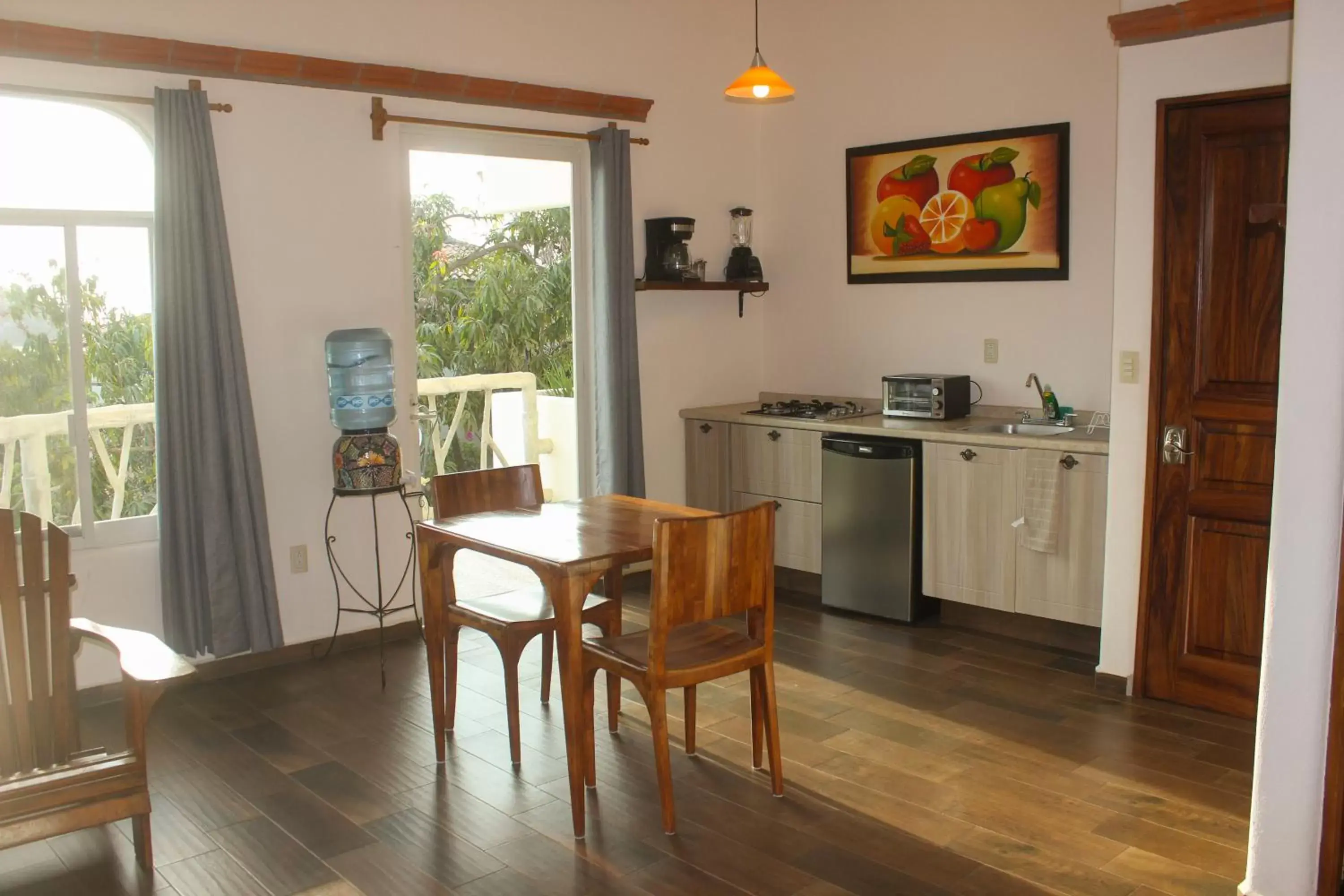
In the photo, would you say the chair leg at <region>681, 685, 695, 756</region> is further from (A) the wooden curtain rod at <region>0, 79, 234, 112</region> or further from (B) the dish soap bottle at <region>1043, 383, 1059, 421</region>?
(A) the wooden curtain rod at <region>0, 79, 234, 112</region>

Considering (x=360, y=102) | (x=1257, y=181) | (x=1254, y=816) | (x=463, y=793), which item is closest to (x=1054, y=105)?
(x=1257, y=181)

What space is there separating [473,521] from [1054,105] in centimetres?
318

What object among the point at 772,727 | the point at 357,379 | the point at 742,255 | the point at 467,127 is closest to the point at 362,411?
the point at 357,379

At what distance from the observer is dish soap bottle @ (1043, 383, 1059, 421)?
4.85m

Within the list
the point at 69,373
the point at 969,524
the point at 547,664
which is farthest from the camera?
the point at 969,524

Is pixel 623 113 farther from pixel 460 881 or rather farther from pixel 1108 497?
pixel 460 881

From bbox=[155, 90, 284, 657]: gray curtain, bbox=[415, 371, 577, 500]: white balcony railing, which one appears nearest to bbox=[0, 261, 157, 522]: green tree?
bbox=[155, 90, 284, 657]: gray curtain

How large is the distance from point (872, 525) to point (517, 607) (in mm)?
1979

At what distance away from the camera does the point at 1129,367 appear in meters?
3.94

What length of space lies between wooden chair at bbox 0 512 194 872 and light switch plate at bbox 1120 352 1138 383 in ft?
10.3

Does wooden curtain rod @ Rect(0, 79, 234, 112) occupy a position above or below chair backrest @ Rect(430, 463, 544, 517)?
above

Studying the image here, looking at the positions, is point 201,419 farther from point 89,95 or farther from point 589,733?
point 589,733

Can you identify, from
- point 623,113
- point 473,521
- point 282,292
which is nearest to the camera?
point 473,521

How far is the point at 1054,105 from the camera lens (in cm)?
490
